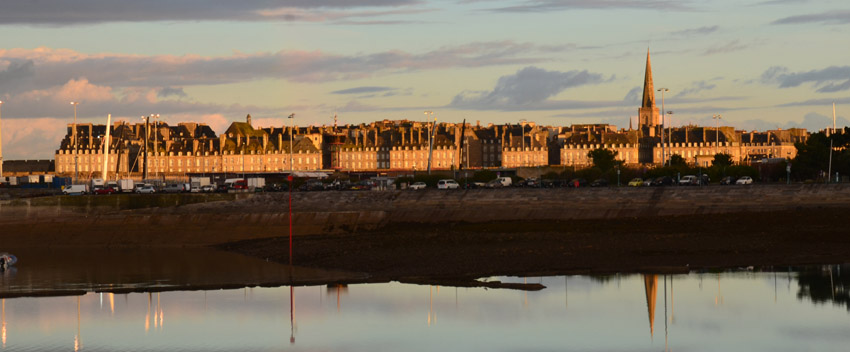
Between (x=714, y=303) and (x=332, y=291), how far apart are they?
13.5 m

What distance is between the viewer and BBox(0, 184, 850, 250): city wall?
216 ft

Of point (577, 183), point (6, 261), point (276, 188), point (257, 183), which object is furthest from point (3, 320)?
point (257, 183)

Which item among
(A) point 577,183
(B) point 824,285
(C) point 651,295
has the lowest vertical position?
(C) point 651,295

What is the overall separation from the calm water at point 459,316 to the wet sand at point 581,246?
98.0 inches

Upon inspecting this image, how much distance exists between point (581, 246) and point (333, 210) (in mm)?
25335

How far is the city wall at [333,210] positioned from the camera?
65875 mm

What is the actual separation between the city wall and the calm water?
19909 millimetres

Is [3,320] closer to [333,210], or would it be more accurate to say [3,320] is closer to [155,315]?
[155,315]

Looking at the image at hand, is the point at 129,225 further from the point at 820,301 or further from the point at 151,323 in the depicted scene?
the point at 820,301

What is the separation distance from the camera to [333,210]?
7506 cm

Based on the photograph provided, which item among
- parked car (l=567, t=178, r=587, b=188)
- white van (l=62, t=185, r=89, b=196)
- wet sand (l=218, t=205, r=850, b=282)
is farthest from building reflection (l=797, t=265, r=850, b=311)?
white van (l=62, t=185, r=89, b=196)

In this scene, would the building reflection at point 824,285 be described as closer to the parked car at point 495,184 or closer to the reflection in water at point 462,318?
the reflection in water at point 462,318

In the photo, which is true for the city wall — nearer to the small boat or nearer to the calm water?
the small boat

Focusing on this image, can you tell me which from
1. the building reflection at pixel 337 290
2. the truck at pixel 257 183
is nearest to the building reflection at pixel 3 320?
the building reflection at pixel 337 290
